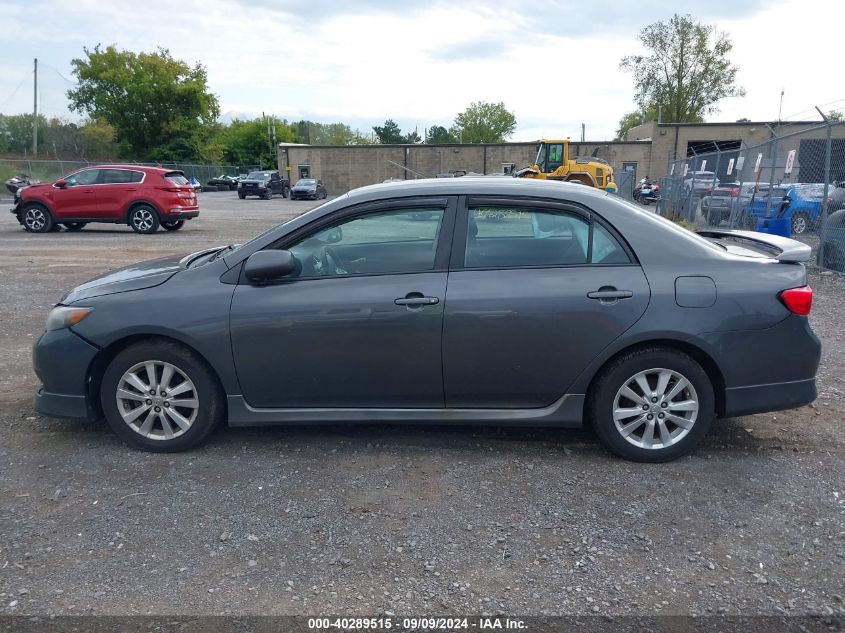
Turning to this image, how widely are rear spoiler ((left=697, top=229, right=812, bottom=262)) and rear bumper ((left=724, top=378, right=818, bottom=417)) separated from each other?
0.74 metres

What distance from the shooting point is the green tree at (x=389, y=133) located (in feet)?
364

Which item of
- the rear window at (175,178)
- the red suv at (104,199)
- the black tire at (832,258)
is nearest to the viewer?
the black tire at (832,258)

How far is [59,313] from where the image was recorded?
4043 mm

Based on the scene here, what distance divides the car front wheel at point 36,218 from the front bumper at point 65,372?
1457 cm

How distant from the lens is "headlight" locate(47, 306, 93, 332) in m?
3.96

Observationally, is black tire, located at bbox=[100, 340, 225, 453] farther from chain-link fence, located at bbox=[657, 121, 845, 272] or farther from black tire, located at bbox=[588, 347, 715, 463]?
chain-link fence, located at bbox=[657, 121, 845, 272]

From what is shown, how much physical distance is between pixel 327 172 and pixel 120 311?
49.1m

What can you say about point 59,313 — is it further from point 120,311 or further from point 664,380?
point 664,380

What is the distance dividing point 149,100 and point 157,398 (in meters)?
61.5

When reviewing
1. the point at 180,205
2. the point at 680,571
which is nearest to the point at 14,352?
the point at 680,571

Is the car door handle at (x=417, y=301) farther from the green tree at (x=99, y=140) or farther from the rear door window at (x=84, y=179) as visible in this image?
the green tree at (x=99, y=140)

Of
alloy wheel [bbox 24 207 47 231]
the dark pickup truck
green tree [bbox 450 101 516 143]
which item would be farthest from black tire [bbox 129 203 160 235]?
green tree [bbox 450 101 516 143]

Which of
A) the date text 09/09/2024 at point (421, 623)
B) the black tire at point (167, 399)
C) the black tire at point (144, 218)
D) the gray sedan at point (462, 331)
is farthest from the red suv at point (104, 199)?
the date text 09/09/2024 at point (421, 623)

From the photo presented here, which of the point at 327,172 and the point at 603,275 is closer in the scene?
the point at 603,275
